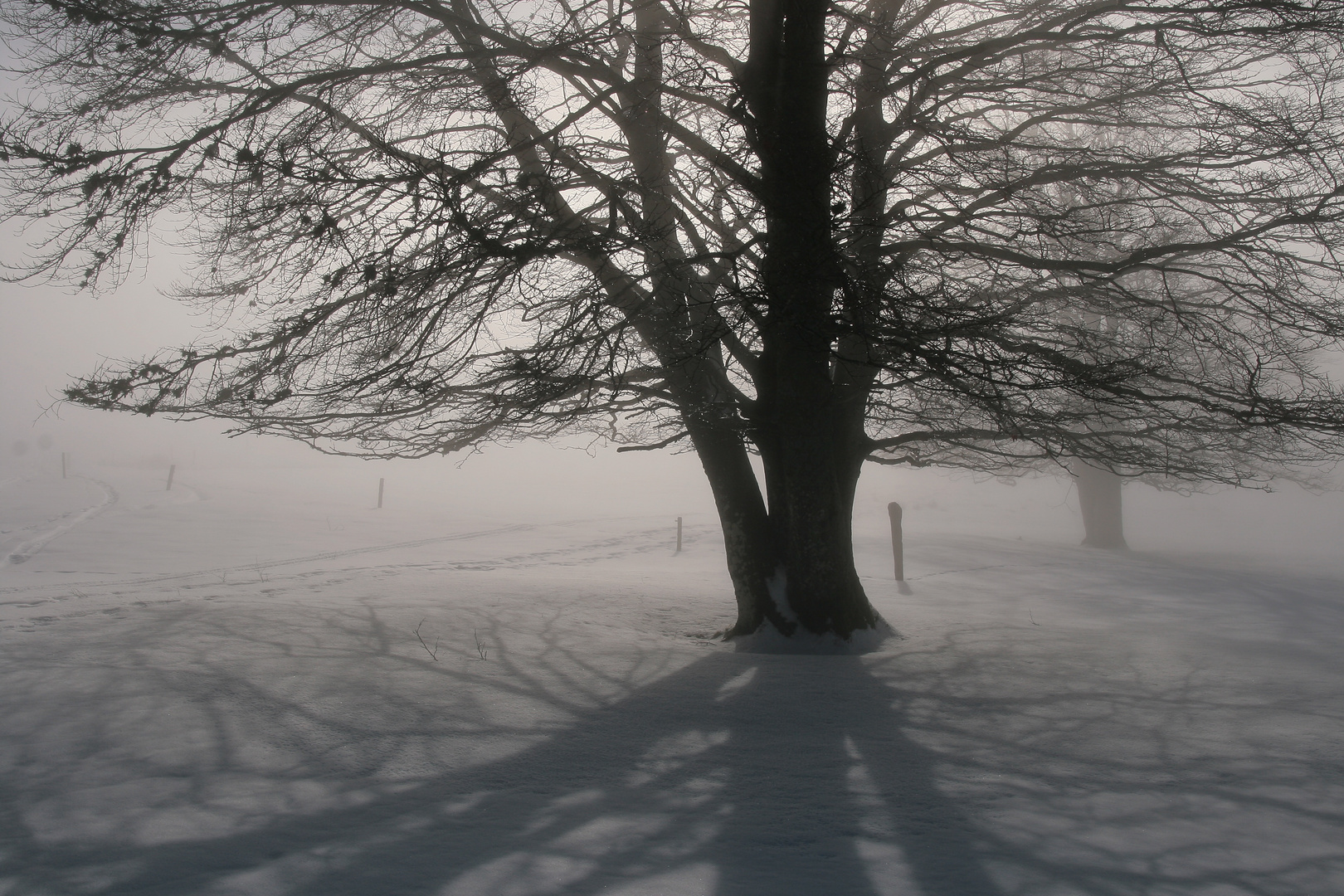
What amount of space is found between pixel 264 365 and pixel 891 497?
40413 millimetres

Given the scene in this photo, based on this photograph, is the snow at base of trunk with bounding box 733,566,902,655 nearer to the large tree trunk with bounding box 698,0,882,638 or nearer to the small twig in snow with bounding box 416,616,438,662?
the large tree trunk with bounding box 698,0,882,638

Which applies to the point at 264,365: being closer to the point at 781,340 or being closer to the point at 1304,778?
the point at 781,340

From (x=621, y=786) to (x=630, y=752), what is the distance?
454 mm

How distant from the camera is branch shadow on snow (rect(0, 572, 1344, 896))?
2.64 meters

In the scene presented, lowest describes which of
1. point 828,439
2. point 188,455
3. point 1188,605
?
point 1188,605

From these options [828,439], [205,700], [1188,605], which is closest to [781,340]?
[828,439]

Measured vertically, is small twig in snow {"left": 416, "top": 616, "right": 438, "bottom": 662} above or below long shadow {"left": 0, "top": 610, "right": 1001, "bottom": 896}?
above

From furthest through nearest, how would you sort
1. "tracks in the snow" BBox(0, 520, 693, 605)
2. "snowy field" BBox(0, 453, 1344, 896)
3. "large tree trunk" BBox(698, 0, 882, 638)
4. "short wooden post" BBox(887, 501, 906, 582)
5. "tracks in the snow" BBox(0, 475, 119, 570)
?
"tracks in the snow" BBox(0, 475, 119, 570) → "short wooden post" BBox(887, 501, 906, 582) → "tracks in the snow" BBox(0, 520, 693, 605) → "large tree trunk" BBox(698, 0, 882, 638) → "snowy field" BBox(0, 453, 1344, 896)

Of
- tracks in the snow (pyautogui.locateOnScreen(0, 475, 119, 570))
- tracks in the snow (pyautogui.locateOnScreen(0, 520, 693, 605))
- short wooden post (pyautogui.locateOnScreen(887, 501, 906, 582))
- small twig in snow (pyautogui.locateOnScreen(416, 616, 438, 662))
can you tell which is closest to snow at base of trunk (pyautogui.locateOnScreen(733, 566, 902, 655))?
small twig in snow (pyautogui.locateOnScreen(416, 616, 438, 662))

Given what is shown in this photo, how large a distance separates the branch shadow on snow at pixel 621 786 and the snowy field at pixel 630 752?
0.02 m

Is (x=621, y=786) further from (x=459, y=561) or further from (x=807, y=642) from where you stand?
(x=459, y=561)

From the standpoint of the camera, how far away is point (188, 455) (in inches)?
3792

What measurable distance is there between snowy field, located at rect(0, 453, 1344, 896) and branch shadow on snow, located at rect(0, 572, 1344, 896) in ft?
0.06

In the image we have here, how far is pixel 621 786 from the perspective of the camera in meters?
3.43
